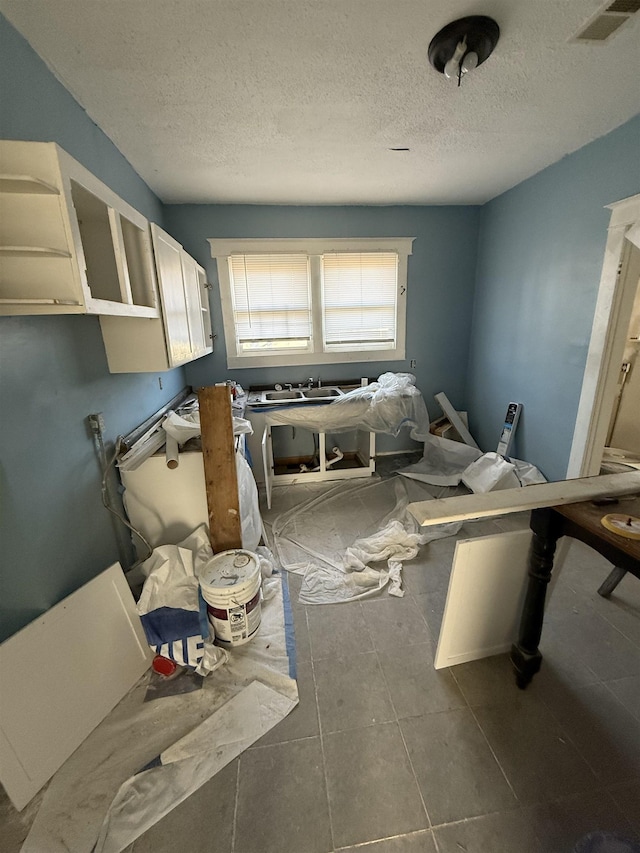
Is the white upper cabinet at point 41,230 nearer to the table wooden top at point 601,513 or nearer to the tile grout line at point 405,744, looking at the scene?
the table wooden top at point 601,513

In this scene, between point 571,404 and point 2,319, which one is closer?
point 2,319

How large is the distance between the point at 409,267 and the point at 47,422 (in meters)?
3.29

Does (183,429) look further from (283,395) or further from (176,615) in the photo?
(283,395)

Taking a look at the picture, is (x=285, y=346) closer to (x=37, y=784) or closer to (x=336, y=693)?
(x=336, y=693)

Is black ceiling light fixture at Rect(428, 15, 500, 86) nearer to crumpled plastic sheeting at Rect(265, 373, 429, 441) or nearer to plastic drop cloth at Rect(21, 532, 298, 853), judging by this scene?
crumpled plastic sheeting at Rect(265, 373, 429, 441)

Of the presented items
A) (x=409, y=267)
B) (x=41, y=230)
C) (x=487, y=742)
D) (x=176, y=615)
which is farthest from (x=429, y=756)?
(x=409, y=267)

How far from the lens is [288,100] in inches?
63.3

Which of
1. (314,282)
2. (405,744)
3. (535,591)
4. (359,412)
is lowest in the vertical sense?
(405,744)

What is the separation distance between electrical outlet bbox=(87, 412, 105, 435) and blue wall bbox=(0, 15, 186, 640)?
0.04m

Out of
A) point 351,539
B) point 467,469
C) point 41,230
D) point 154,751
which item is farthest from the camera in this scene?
point 467,469

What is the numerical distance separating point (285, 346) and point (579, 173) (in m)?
2.57

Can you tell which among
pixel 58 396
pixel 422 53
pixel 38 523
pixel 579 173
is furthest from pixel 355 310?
pixel 38 523

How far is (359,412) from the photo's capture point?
303 cm

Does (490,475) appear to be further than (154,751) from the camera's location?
Yes
